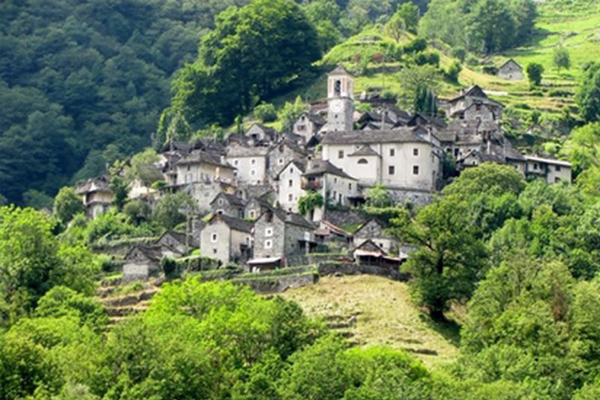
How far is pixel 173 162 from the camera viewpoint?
128 meters

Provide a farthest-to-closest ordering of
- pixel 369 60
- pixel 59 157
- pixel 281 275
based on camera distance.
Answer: pixel 59 157
pixel 369 60
pixel 281 275

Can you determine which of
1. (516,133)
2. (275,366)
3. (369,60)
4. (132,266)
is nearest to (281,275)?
(132,266)

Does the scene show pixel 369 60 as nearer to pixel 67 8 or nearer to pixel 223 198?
pixel 223 198

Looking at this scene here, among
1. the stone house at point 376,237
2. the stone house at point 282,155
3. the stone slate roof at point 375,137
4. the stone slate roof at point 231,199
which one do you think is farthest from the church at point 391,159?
the stone house at point 376,237

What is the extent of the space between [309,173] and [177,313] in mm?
28183

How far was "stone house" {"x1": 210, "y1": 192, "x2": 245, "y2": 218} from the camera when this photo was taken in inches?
4515

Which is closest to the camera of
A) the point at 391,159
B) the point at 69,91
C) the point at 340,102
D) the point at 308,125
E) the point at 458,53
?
the point at 391,159

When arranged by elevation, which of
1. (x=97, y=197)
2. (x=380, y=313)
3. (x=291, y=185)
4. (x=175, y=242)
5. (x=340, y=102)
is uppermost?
(x=340, y=102)

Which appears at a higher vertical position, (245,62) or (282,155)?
(245,62)

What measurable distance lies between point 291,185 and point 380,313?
23.8 m

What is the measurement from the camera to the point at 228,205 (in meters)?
115

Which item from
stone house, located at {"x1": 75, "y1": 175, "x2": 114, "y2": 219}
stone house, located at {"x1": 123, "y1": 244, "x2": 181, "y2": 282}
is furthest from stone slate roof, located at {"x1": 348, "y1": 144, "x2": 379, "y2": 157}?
stone house, located at {"x1": 75, "y1": 175, "x2": 114, "y2": 219}

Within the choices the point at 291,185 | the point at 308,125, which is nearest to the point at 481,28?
the point at 308,125

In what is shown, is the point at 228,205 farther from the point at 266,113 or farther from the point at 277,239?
the point at 266,113
